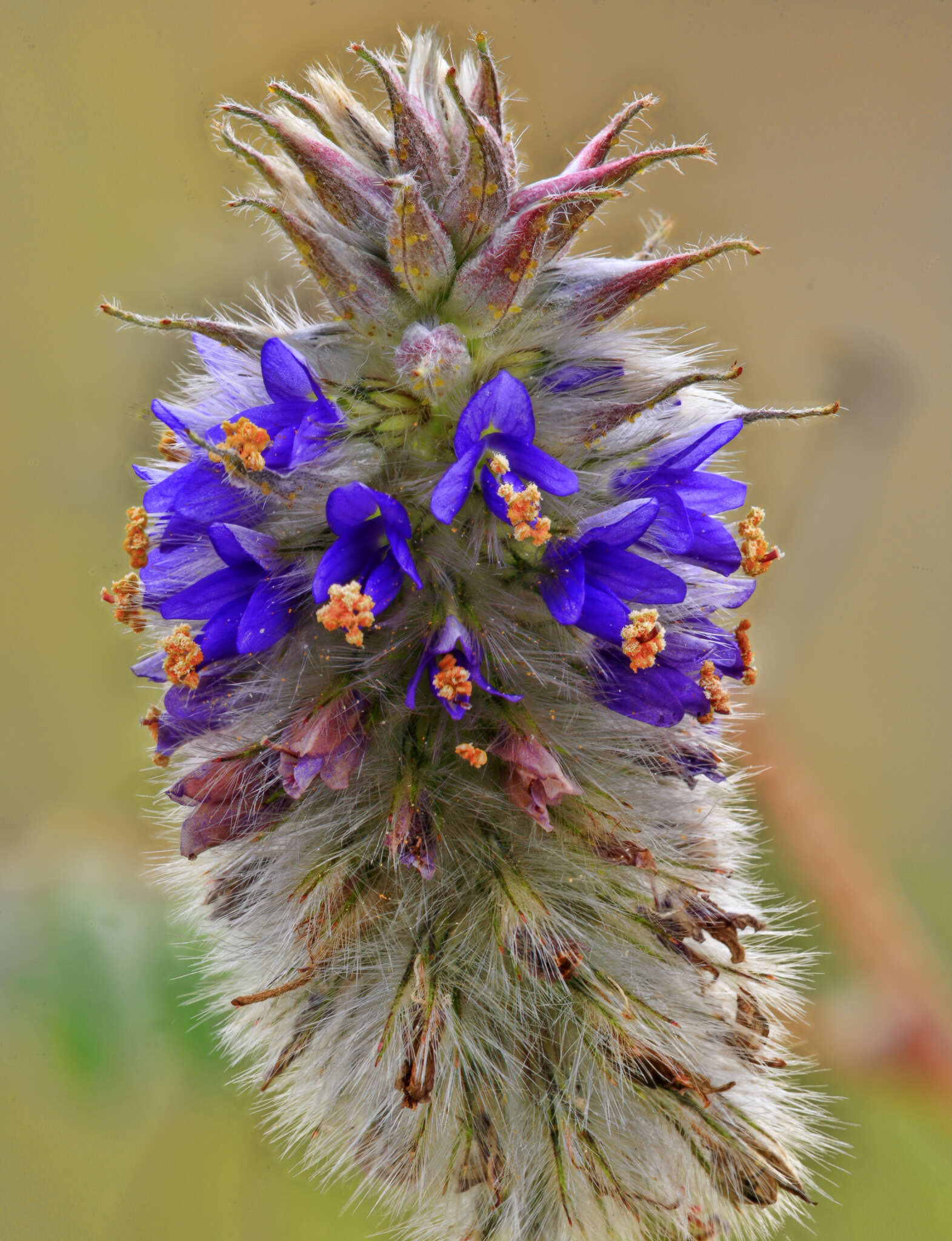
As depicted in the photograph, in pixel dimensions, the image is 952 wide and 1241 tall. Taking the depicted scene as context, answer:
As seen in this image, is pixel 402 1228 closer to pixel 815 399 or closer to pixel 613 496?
pixel 613 496

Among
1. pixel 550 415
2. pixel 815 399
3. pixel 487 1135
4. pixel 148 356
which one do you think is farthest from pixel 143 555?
pixel 815 399

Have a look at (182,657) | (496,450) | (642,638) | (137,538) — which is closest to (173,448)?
(137,538)

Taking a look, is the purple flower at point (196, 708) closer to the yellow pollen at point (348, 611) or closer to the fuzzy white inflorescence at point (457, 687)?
the fuzzy white inflorescence at point (457, 687)

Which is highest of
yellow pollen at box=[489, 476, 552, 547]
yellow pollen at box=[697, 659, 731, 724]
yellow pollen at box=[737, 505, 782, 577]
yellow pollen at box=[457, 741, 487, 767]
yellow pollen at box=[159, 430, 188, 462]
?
yellow pollen at box=[159, 430, 188, 462]

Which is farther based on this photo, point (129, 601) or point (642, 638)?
point (129, 601)

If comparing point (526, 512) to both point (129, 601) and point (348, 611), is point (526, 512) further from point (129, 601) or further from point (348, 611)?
point (129, 601)

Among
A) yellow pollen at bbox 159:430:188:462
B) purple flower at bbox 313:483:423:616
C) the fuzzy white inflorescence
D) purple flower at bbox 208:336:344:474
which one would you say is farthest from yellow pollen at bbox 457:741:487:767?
yellow pollen at bbox 159:430:188:462

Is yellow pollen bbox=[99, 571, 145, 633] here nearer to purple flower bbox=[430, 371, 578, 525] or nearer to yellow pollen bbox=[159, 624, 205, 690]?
yellow pollen bbox=[159, 624, 205, 690]
